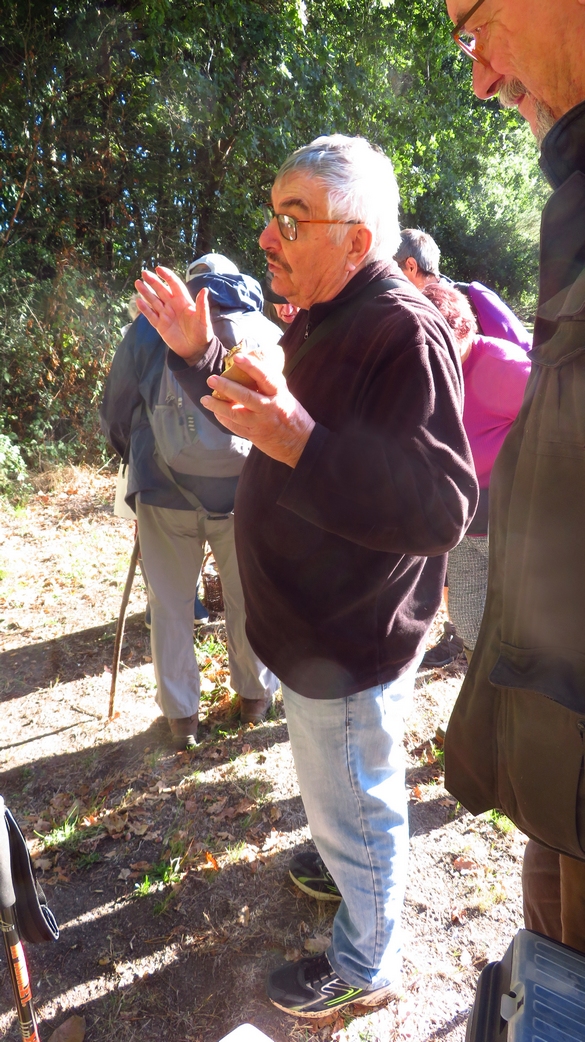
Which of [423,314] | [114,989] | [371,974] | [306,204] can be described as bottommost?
[114,989]

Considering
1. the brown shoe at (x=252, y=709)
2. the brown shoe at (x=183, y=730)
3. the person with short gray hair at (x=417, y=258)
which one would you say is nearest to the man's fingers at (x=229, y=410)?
the brown shoe at (x=183, y=730)

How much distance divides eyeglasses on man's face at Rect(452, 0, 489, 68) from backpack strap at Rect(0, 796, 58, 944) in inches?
68.5

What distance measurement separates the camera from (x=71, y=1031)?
6.82ft

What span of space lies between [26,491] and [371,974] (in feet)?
21.5

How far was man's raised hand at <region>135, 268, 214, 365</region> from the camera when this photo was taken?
1.99 m

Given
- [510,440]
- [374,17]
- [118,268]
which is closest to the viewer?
[510,440]

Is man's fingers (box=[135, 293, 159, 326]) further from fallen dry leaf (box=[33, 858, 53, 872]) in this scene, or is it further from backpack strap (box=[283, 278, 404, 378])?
fallen dry leaf (box=[33, 858, 53, 872])

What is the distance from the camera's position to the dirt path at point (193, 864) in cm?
218

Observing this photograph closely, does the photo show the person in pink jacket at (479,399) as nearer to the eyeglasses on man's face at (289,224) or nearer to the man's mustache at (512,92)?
the eyeglasses on man's face at (289,224)

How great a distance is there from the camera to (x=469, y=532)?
113 inches

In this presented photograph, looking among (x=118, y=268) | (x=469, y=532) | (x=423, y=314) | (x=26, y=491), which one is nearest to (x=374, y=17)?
(x=118, y=268)

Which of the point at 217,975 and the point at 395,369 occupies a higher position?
the point at 395,369

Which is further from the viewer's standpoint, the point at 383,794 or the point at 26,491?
the point at 26,491

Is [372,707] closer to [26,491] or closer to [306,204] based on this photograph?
[306,204]
